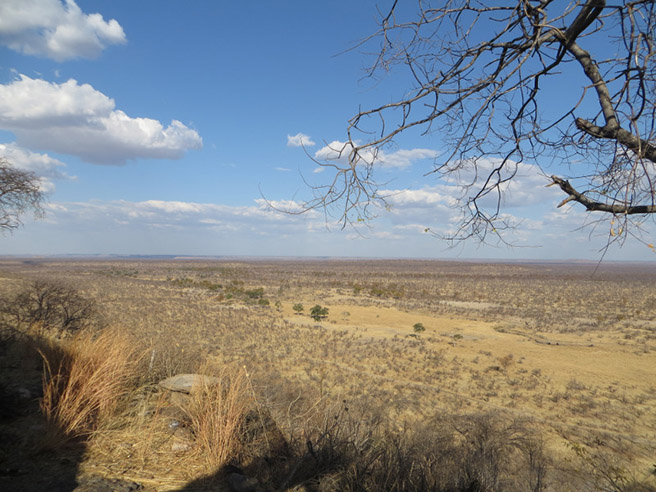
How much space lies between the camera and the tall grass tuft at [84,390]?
12.2ft

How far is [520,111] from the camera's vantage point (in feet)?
11.0

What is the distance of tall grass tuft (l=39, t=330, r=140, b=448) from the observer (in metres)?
3.71

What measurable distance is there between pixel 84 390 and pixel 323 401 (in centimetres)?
461

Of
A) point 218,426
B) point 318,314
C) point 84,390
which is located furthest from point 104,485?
point 318,314

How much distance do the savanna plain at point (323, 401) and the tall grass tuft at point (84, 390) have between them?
2cm

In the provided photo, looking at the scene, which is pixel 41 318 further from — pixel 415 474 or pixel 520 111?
pixel 520 111

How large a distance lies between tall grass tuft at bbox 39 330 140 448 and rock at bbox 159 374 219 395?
0.44 metres

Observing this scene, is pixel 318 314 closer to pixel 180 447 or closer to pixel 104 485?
pixel 180 447


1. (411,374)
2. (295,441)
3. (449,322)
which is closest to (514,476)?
(295,441)

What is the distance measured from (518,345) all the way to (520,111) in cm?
1687

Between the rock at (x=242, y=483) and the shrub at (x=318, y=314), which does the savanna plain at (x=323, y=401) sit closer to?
the rock at (x=242, y=483)

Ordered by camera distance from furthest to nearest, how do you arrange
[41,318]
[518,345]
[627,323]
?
[627,323] < [518,345] < [41,318]

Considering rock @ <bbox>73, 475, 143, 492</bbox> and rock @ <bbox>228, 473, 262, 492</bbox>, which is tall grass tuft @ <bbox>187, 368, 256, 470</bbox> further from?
rock @ <bbox>73, 475, 143, 492</bbox>

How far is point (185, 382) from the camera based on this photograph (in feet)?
16.8
